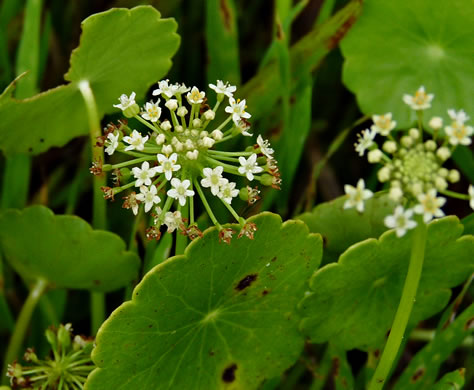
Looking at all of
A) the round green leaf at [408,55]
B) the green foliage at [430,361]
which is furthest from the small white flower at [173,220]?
the round green leaf at [408,55]

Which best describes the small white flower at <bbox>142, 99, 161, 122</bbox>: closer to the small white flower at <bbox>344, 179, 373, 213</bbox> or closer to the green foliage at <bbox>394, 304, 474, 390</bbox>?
the small white flower at <bbox>344, 179, 373, 213</bbox>

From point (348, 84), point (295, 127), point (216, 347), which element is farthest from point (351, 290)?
point (348, 84)

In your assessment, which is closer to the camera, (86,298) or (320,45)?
(320,45)

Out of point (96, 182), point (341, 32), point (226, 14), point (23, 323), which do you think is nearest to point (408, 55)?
point (341, 32)

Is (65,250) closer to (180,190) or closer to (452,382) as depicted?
(180,190)

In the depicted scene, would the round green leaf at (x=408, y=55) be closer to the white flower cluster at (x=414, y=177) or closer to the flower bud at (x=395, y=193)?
the white flower cluster at (x=414, y=177)

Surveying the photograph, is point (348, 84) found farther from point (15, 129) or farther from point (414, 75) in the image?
point (15, 129)
